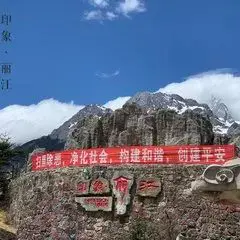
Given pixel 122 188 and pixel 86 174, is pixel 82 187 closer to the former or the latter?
pixel 86 174

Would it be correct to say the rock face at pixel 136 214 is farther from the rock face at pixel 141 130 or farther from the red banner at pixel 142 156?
the rock face at pixel 141 130

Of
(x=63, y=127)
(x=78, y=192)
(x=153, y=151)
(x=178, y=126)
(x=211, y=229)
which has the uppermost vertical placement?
(x=63, y=127)

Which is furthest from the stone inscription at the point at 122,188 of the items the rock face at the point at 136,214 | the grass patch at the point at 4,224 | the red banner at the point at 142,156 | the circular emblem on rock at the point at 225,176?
the circular emblem on rock at the point at 225,176

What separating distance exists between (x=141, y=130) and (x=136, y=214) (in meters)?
14.1

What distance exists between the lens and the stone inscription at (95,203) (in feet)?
71.5

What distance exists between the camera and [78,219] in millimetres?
22609

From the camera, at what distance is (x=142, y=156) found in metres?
22.4

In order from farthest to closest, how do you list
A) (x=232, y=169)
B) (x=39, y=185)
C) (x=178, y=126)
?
(x=178, y=126)
(x=39, y=185)
(x=232, y=169)

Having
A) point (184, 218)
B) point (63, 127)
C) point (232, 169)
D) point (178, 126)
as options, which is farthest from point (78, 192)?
point (63, 127)

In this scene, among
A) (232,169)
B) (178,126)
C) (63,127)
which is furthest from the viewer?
(63,127)

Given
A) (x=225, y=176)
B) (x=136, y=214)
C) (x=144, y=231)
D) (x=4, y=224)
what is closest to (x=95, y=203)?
(x=136, y=214)

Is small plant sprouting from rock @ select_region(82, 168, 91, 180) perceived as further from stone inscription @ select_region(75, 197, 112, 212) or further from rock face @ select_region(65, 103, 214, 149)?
rock face @ select_region(65, 103, 214, 149)

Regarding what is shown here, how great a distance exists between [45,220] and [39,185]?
67.3 inches

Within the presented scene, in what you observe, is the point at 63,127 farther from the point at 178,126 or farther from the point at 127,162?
the point at 127,162
